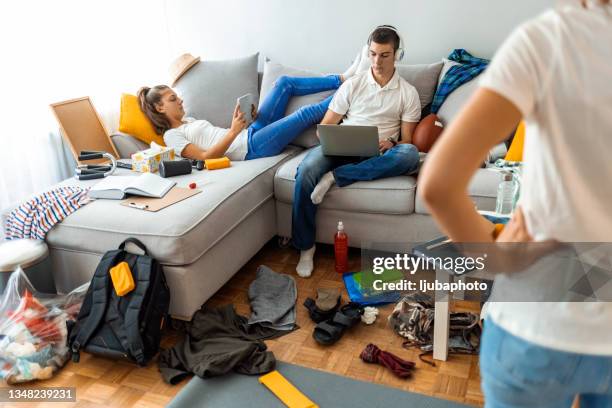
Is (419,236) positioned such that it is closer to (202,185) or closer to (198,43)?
(202,185)

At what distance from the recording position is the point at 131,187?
2.34 meters

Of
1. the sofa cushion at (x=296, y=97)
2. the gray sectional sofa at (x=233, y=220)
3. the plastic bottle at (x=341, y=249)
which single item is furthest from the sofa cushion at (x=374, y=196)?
the sofa cushion at (x=296, y=97)

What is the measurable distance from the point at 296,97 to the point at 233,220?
107cm

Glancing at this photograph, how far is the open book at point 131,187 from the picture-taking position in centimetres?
235

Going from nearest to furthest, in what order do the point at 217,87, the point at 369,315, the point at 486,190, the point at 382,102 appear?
the point at 369,315 → the point at 486,190 → the point at 382,102 → the point at 217,87

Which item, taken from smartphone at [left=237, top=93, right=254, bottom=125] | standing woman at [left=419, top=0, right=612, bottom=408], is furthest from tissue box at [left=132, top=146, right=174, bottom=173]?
standing woman at [left=419, top=0, right=612, bottom=408]

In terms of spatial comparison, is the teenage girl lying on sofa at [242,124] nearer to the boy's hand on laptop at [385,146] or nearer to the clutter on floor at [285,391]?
the boy's hand on laptop at [385,146]

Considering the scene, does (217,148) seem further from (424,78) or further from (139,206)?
(424,78)

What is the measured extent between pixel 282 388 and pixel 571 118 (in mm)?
1510

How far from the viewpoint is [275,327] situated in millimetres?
2191

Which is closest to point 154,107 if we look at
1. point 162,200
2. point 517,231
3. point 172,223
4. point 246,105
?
point 246,105

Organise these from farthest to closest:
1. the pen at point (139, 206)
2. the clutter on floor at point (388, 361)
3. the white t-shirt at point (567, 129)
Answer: the pen at point (139, 206) → the clutter on floor at point (388, 361) → the white t-shirt at point (567, 129)

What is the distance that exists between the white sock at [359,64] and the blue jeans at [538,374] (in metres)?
2.45

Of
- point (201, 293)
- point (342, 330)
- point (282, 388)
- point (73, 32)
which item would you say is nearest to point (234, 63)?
point (73, 32)
